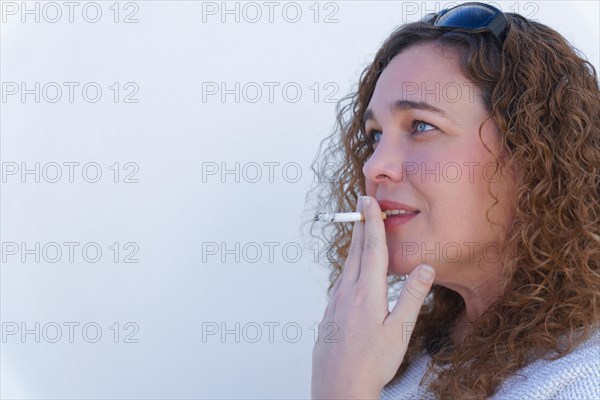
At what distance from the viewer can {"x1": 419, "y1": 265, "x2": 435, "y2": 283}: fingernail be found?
1250mm

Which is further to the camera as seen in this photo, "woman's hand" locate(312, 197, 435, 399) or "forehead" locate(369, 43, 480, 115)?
"forehead" locate(369, 43, 480, 115)

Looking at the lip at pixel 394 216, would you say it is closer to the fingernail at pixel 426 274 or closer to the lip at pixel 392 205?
the lip at pixel 392 205

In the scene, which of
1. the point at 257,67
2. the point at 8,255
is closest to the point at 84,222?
the point at 8,255

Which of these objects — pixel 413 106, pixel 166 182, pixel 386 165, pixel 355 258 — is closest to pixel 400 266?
pixel 355 258

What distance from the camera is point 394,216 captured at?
52.9 inches

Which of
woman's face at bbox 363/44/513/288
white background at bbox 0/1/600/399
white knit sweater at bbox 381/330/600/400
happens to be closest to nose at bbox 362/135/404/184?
woman's face at bbox 363/44/513/288

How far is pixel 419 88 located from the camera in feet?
4.37

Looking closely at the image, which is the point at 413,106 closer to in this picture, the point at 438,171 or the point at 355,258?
the point at 438,171

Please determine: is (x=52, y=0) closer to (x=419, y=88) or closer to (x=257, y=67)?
(x=257, y=67)

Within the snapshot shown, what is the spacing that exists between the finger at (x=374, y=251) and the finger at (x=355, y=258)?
0.06ft

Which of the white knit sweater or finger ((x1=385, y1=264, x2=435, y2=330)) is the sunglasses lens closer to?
finger ((x1=385, y1=264, x2=435, y2=330))

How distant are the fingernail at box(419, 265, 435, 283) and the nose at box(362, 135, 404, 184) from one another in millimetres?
178

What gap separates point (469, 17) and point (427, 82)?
178mm

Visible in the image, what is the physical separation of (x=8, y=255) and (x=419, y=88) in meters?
1.19
